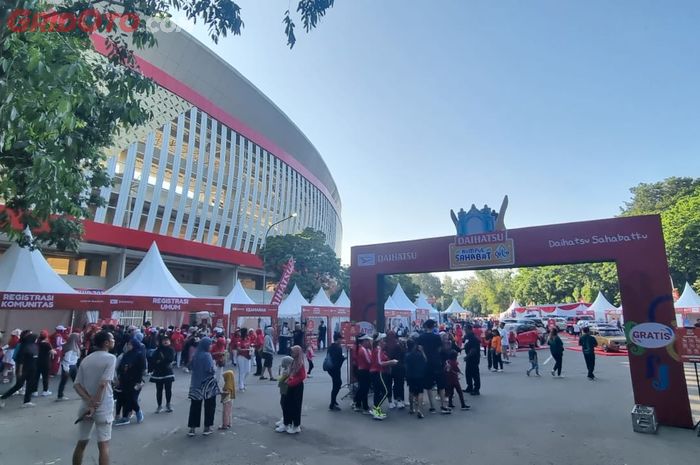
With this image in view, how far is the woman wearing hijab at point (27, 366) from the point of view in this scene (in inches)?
345

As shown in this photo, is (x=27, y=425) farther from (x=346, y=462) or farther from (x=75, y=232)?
(x=346, y=462)

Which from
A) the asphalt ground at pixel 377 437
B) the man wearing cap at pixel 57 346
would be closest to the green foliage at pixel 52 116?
the asphalt ground at pixel 377 437

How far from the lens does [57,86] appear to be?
4.92 metres

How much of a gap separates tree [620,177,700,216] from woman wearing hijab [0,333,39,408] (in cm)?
5500

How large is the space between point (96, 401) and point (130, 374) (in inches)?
104

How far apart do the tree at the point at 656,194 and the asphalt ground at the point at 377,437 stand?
47.5 m

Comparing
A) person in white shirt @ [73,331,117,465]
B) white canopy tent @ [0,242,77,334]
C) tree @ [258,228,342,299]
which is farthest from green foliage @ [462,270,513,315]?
person in white shirt @ [73,331,117,465]

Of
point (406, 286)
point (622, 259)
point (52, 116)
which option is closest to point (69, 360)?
Result: point (52, 116)

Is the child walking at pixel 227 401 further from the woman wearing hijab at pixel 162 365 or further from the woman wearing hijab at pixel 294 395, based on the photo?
the woman wearing hijab at pixel 162 365

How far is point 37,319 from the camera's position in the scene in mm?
15625

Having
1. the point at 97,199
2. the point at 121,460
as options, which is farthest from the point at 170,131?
the point at 121,460

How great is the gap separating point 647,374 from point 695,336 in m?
1.50

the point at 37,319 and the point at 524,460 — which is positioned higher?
the point at 37,319

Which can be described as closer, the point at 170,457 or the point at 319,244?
the point at 170,457
